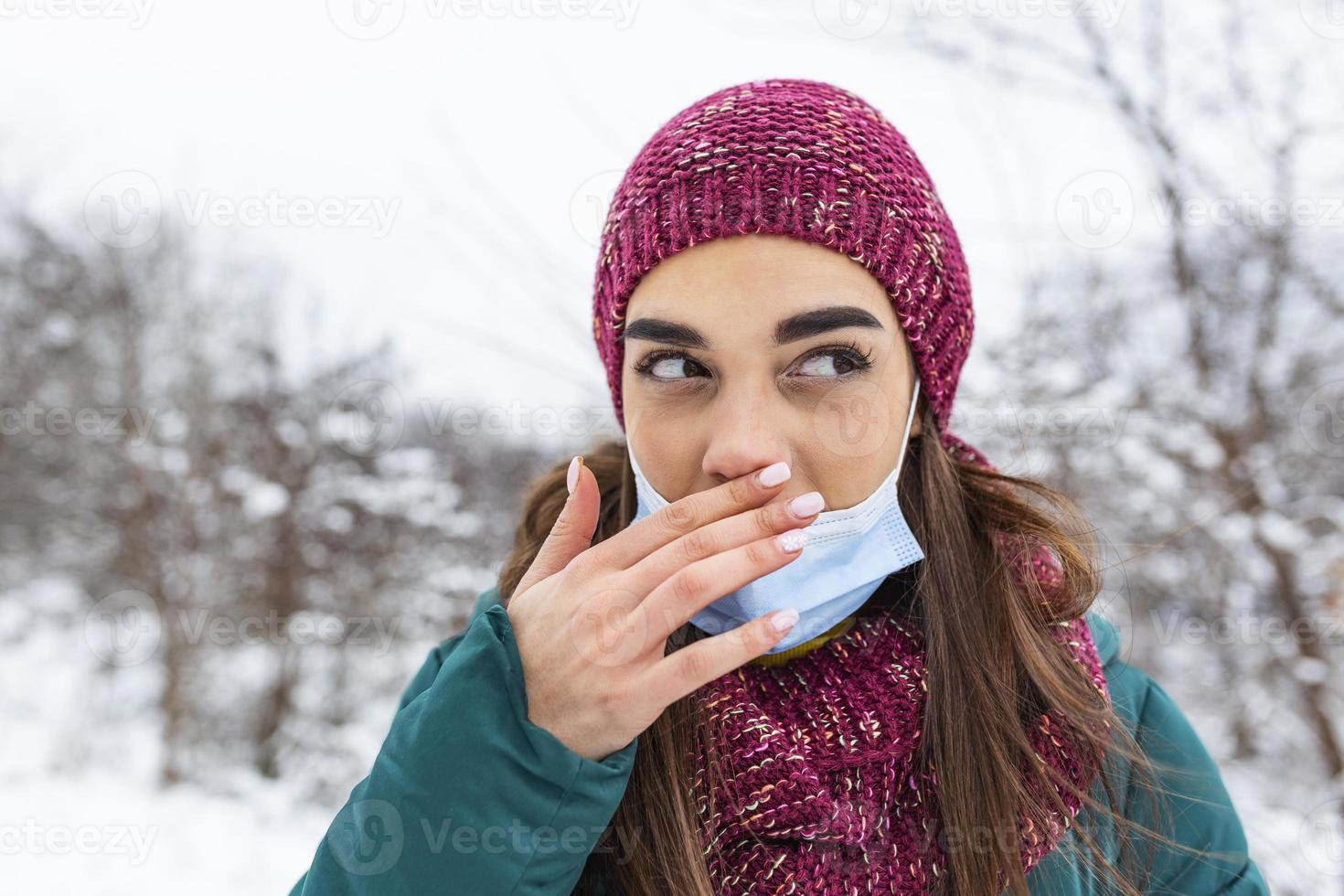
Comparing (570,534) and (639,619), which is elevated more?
(570,534)

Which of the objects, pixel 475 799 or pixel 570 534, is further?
pixel 570 534

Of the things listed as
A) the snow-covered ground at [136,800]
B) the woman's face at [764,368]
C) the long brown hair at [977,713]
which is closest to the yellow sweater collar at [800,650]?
the long brown hair at [977,713]

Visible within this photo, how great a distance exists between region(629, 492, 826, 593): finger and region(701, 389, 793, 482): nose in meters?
0.10

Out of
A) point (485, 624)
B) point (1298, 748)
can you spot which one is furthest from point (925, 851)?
point (1298, 748)

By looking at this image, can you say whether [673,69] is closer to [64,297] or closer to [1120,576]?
[1120,576]

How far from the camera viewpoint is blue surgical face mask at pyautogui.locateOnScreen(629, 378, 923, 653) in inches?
59.5

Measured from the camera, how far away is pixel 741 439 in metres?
1.36

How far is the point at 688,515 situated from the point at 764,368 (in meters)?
0.32

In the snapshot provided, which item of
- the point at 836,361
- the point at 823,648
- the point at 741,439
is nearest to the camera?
the point at 741,439

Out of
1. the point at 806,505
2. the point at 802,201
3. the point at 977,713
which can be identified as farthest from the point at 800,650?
the point at 802,201

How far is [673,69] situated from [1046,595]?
242cm

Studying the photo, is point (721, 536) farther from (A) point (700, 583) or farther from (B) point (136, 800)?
(B) point (136, 800)

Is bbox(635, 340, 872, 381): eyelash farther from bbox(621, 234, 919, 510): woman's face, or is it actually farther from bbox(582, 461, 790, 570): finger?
bbox(582, 461, 790, 570): finger

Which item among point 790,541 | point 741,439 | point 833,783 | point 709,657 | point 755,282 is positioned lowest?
point 833,783
